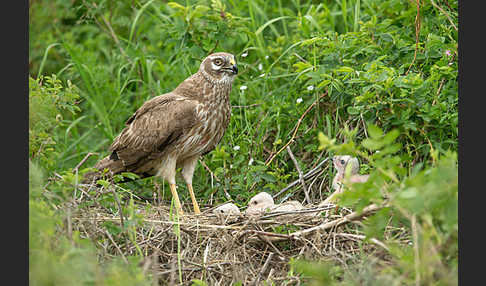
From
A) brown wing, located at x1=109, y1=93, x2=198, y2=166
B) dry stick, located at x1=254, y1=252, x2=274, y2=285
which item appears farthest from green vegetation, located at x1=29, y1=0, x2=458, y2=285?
brown wing, located at x1=109, y1=93, x2=198, y2=166

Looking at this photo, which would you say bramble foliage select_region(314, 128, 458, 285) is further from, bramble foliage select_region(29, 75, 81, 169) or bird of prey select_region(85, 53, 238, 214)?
bird of prey select_region(85, 53, 238, 214)

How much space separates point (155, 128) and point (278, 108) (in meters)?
1.24

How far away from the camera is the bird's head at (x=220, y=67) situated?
5.43 metres

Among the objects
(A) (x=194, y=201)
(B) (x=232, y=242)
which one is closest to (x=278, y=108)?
(A) (x=194, y=201)

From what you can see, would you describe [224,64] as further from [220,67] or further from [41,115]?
[41,115]

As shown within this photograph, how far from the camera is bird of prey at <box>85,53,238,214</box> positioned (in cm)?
528

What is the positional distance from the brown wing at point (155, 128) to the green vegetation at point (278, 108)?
443mm

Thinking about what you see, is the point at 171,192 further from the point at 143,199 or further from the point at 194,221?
the point at 194,221

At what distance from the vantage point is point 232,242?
4.30 metres

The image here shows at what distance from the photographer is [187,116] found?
5246 millimetres

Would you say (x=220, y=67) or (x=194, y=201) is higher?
(x=220, y=67)

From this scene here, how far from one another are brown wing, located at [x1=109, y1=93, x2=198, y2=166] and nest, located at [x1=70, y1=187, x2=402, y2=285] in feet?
2.96

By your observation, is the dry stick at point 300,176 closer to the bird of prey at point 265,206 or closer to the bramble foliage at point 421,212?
the bird of prey at point 265,206

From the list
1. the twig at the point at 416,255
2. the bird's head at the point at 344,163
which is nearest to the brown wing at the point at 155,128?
the bird's head at the point at 344,163
